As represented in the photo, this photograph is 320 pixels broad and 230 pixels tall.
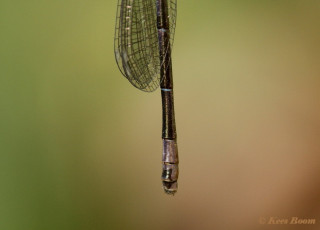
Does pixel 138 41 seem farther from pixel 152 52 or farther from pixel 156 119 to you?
pixel 156 119

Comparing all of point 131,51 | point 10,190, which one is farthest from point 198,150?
point 10,190

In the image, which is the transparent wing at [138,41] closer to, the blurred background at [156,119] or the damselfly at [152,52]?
the damselfly at [152,52]

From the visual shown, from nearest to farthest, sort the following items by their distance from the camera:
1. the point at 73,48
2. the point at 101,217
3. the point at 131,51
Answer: the point at 131,51
the point at 73,48
the point at 101,217

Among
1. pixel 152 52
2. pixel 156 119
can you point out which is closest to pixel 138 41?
pixel 152 52

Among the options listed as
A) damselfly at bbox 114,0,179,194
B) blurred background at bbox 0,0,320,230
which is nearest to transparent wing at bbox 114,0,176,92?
damselfly at bbox 114,0,179,194

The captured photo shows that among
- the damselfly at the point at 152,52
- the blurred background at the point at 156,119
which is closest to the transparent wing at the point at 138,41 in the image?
the damselfly at the point at 152,52

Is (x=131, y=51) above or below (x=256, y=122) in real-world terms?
above

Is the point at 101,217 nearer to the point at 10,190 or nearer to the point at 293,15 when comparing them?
the point at 10,190

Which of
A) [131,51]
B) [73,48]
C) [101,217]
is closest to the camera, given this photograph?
[131,51]
